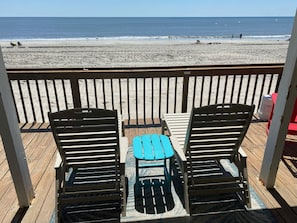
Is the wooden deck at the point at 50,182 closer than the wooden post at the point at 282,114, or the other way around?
the wooden post at the point at 282,114

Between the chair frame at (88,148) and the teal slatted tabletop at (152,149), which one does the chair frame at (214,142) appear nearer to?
the teal slatted tabletop at (152,149)

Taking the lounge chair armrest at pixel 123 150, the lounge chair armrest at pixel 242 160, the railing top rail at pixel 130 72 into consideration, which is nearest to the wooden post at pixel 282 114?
the lounge chair armrest at pixel 242 160

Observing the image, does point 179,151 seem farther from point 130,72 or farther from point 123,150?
point 130,72

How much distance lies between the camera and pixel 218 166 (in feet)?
9.34

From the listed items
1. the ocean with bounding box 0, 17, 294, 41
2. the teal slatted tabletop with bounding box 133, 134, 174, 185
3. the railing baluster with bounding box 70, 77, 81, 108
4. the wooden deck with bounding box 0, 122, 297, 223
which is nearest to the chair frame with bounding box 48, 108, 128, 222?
the teal slatted tabletop with bounding box 133, 134, 174, 185

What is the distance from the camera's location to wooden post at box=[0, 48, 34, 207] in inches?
74.9

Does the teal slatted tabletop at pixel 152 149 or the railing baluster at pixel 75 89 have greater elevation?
the railing baluster at pixel 75 89

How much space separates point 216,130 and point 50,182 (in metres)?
1.86

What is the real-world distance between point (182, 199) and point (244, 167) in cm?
67

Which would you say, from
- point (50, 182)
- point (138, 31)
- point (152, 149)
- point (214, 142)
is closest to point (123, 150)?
point (152, 149)

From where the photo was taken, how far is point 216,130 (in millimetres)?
2141

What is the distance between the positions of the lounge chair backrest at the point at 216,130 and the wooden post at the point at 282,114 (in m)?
0.37

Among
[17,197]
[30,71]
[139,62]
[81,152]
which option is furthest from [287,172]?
[139,62]

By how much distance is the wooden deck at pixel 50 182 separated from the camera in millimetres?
2223
